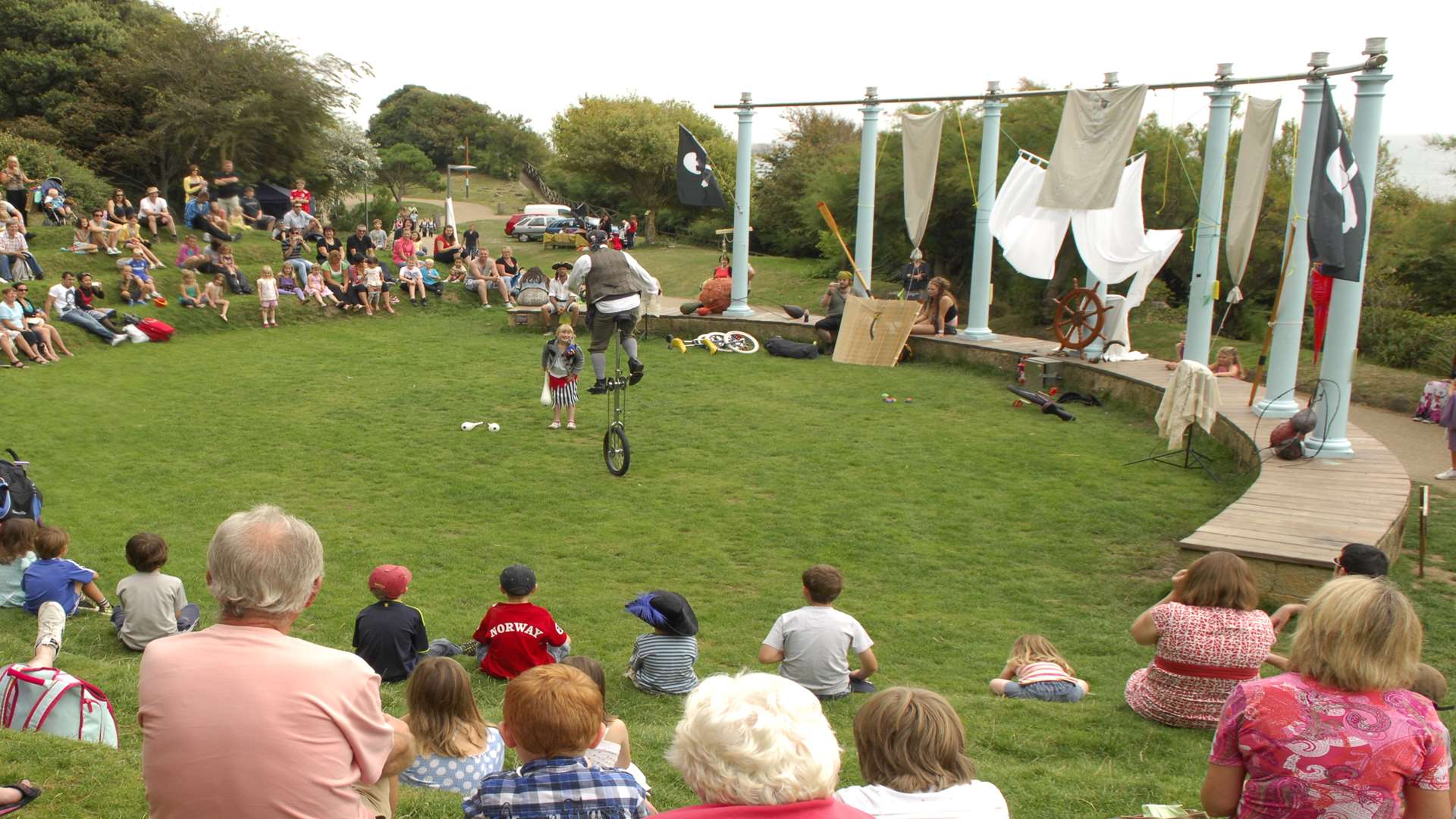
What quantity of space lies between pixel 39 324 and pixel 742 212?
10012mm

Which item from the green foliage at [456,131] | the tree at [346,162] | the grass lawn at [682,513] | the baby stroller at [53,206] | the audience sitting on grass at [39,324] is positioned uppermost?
the green foliage at [456,131]

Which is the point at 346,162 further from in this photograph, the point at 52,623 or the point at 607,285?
the point at 52,623

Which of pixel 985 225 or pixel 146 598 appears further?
pixel 985 225

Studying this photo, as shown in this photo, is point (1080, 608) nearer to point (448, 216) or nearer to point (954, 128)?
point (954, 128)

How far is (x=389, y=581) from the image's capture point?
18.6 ft

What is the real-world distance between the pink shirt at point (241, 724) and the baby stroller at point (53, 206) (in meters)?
22.4

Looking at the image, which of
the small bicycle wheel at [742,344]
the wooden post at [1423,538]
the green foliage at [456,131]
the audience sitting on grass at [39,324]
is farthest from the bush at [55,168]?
the green foliage at [456,131]

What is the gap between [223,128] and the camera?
27875 millimetres

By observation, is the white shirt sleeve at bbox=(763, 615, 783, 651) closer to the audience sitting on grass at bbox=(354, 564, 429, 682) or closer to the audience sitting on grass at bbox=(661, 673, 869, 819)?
the audience sitting on grass at bbox=(354, 564, 429, 682)

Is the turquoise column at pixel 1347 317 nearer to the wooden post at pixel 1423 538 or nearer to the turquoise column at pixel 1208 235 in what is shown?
the wooden post at pixel 1423 538

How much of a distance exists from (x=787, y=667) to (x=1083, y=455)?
21.6 ft

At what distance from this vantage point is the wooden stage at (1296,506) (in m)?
6.97

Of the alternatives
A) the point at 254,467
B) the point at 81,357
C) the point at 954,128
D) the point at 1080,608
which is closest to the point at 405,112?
the point at 954,128

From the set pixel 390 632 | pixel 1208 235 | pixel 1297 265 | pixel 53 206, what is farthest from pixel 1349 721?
pixel 53 206
